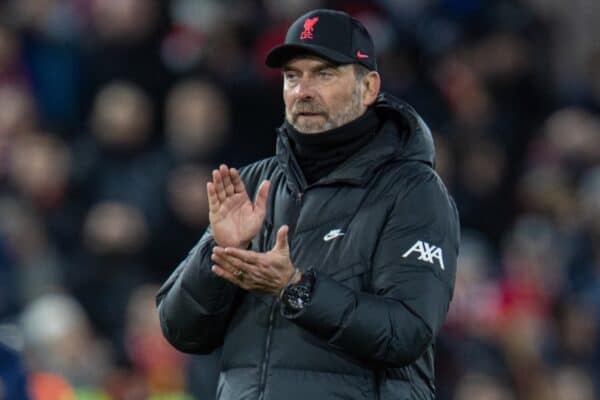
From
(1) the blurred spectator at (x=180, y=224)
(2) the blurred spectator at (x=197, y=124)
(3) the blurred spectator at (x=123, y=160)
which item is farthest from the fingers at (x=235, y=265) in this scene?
(2) the blurred spectator at (x=197, y=124)

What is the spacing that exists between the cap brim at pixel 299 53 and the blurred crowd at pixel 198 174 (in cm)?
354

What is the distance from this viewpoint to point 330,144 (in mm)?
4801

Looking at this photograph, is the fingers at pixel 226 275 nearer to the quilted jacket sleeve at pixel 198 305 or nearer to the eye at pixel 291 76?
the quilted jacket sleeve at pixel 198 305

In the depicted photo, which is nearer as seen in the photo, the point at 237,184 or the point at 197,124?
the point at 237,184

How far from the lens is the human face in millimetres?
4805

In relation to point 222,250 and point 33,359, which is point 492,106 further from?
point 222,250

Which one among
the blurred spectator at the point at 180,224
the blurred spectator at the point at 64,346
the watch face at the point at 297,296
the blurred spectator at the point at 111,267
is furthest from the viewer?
the blurred spectator at the point at 180,224

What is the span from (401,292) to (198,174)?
16.8 ft

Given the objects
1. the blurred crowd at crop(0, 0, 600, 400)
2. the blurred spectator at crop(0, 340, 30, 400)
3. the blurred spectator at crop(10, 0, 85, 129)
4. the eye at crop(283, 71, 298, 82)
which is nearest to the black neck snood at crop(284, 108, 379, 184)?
the eye at crop(283, 71, 298, 82)

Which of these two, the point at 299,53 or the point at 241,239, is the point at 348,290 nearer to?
the point at 241,239

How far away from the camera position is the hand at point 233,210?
4664 mm

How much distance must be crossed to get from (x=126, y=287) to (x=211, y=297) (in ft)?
14.9

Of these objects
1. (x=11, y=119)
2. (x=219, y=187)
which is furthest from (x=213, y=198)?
(x=11, y=119)

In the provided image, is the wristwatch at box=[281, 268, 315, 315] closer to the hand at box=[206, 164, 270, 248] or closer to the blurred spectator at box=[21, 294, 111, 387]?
the hand at box=[206, 164, 270, 248]
